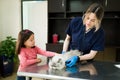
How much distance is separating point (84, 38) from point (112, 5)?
1804 millimetres

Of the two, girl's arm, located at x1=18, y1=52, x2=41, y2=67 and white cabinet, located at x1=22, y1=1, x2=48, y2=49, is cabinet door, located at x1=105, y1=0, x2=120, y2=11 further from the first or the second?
girl's arm, located at x1=18, y1=52, x2=41, y2=67

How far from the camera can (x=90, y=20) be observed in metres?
1.80

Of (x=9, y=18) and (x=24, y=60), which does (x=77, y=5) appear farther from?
(x=24, y=60)

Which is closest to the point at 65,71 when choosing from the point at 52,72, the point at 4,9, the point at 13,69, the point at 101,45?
the point at 52,72

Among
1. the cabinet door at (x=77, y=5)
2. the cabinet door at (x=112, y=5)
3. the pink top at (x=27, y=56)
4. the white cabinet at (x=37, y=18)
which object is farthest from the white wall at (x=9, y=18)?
the pink top at (x=27, y=56)

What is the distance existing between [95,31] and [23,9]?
2.42 metres

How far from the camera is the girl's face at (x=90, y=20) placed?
179 centimetres

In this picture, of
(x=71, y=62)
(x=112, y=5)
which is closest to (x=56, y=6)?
(x=112, y=5)

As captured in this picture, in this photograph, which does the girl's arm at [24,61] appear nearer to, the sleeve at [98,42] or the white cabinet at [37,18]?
the sleeve at [98,42]

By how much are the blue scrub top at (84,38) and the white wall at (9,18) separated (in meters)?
2.20

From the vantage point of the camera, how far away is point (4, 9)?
4.04m

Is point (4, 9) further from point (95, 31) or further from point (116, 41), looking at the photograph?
point (95, 31)

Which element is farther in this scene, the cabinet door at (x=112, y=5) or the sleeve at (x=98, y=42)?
the cabinet door at (x=112, y=5)

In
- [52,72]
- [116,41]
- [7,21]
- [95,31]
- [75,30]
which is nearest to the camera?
[52,72]
